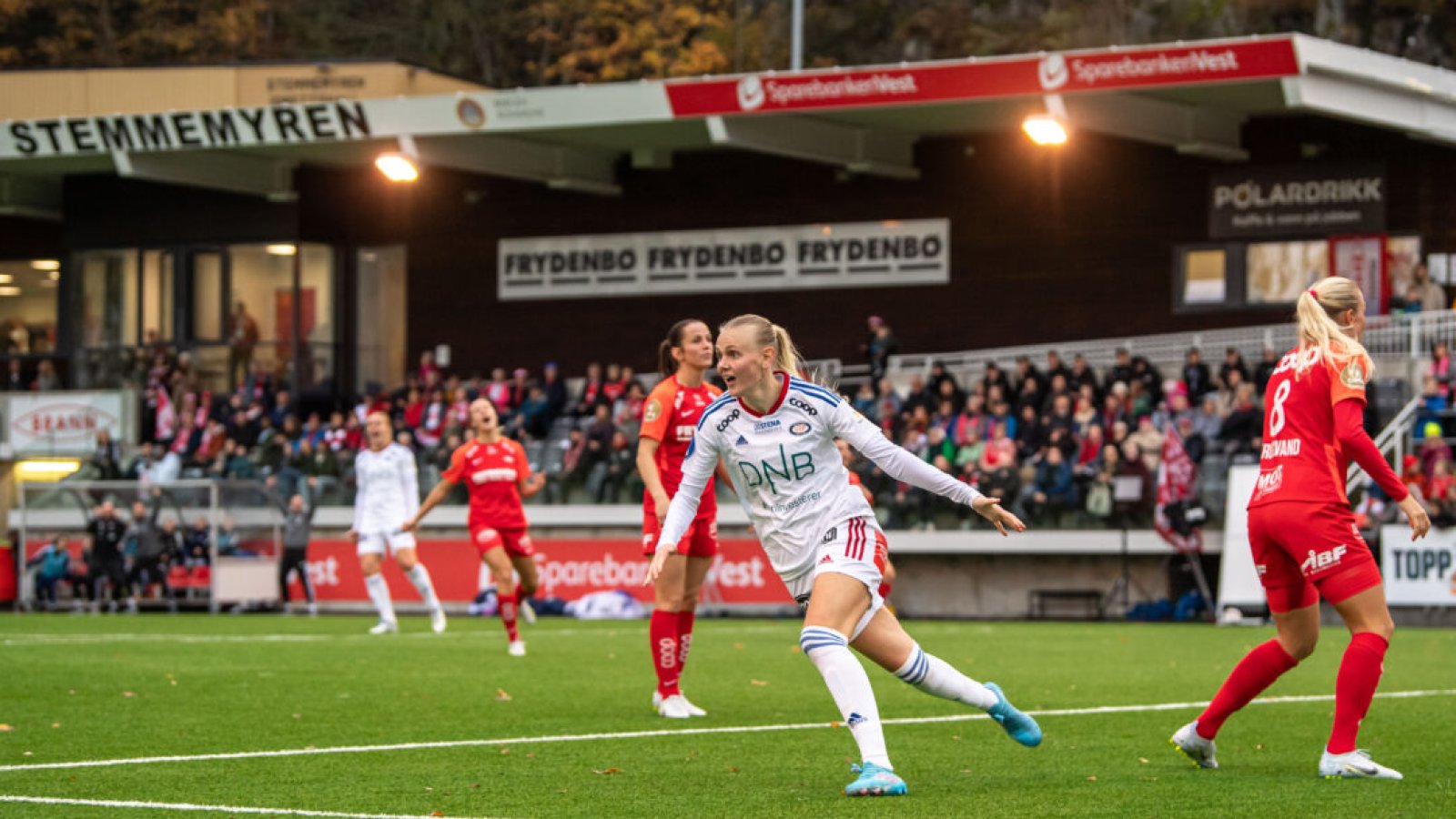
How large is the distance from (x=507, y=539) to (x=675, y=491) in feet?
20.3

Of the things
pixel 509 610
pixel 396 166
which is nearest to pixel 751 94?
pixel 396 166

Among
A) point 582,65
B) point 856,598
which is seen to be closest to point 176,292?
point 582,65

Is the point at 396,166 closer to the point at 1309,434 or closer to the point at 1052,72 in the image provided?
the point at 1052,72

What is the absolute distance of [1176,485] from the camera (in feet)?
84.6

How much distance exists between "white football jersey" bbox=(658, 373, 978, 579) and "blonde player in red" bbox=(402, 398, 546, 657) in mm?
9169

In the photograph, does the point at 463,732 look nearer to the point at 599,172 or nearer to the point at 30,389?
the point at 599,172

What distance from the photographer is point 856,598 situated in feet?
26.0

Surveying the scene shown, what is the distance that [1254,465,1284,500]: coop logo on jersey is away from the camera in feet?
27.1

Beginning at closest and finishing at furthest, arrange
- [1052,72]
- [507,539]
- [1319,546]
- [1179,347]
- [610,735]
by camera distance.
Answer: [1319,546] → [610,735] → [507,539] → [1052,72] → [1179,347]

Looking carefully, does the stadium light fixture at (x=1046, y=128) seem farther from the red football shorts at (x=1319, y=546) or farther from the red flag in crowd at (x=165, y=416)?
the red football shorts at (x=1319, y=546)

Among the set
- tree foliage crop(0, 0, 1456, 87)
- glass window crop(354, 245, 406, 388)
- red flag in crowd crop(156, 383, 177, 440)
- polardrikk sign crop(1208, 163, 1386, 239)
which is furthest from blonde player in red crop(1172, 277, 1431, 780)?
tree foliage crop(0, 0, 1456, 87)

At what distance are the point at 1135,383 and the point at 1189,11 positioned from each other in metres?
25.6

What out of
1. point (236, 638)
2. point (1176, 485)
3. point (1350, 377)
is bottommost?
point (236, 638)

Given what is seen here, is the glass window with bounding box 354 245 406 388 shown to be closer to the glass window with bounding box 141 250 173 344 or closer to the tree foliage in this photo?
the glass window with bounding box 141 250 173 344
